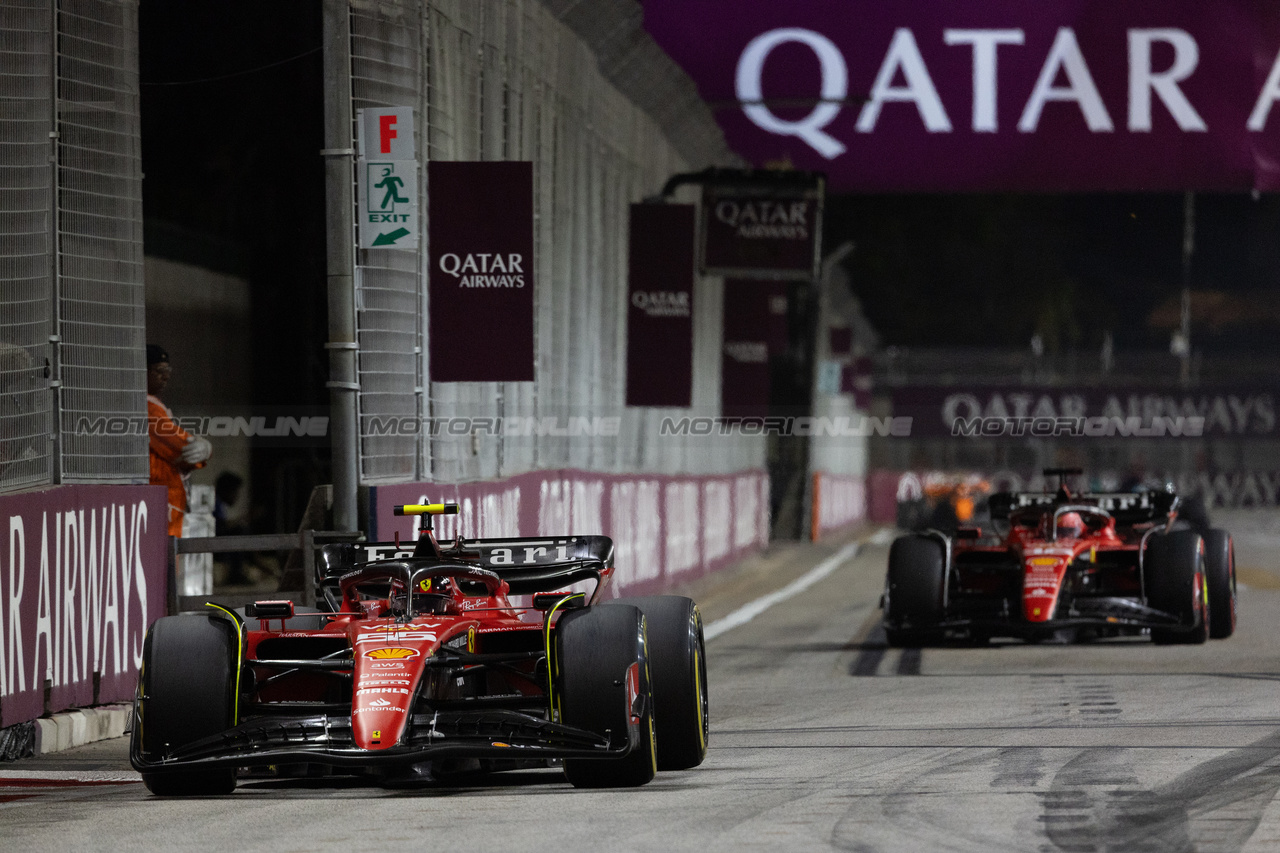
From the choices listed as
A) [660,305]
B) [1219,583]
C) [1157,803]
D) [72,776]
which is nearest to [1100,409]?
[660,305]

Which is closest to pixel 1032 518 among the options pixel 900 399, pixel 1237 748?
pixel 1237 748

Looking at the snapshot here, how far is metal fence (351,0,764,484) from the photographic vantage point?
14188 mm

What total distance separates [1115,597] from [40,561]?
321 inches

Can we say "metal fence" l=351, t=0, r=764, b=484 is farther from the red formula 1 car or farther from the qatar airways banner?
the red formula 1 car

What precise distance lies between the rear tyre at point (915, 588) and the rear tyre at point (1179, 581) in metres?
1.51

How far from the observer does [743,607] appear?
2252cm

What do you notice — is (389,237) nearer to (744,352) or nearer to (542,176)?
(542,176)

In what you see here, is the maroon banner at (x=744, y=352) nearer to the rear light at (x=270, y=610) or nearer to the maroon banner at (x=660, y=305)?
the maroon banner at (x=660, y=305)

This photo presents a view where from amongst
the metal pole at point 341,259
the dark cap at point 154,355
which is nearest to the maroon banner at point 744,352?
the metal pole at point 341,259

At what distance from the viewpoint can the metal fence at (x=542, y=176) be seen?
14188 millimetres

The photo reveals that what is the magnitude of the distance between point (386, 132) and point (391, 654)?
579cm

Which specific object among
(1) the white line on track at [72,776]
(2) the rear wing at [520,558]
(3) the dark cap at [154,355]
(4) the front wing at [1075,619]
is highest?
(3) the dark cap at [154,355]

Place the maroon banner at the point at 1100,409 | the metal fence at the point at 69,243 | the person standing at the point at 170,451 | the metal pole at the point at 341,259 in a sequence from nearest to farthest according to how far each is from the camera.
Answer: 1. the metal fence at the point at 69,243
2. the person standing at the point at 170,451
3. the metal pole at the point at 341,259
4. the maroon banner at the point at 1100,409

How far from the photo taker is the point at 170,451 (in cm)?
1296
